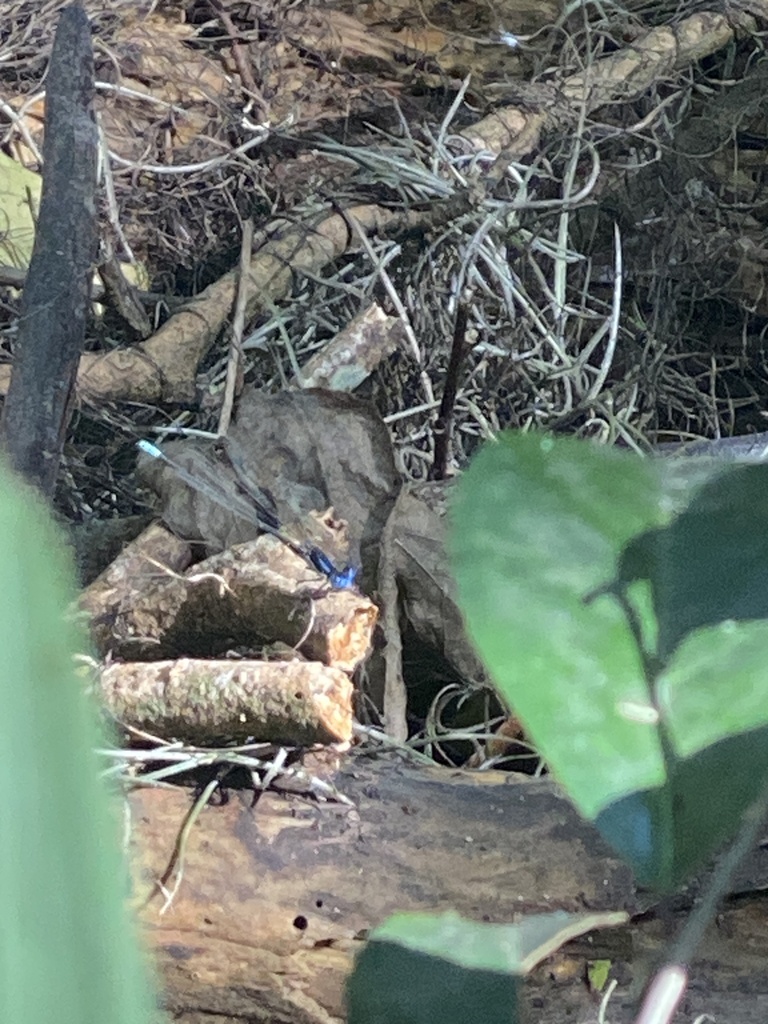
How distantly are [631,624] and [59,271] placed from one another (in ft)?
2.86

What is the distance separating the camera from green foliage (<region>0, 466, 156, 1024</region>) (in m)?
0.14

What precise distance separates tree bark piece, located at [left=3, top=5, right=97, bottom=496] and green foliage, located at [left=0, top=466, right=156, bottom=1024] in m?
0.76

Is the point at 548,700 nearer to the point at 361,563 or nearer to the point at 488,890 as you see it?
the point at 488,890

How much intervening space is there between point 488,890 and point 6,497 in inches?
24.2

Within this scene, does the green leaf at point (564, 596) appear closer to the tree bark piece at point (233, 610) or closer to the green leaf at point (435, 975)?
the green leaf at point (435, 975)

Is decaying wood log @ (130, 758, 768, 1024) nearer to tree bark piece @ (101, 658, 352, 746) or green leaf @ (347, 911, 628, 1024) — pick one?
tree bark piece @ (101, 658, 352, 746)

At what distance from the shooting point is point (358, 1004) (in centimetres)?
22

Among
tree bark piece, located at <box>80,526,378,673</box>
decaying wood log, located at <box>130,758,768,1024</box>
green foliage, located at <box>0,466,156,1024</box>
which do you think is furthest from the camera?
tree bark piece, located at <box>80,526,378,673</box>

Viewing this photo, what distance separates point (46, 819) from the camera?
0.48ft

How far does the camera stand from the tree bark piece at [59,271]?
0.90 meters

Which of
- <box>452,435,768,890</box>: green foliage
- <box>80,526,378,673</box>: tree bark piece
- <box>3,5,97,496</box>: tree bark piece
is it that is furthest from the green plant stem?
<box>3,5,97,496</box>: tree bark piece

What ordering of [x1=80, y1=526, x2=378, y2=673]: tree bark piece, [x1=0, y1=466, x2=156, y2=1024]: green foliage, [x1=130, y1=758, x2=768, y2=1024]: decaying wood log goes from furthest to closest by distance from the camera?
[x1=80, y1=526, x2=378, y2=673]: tree bark piece
[x1=130, y1=758, x2=768, y2=1024]: decaying wood log
[x1=0, y1=466, x2=156, y2=1024]: green foliage

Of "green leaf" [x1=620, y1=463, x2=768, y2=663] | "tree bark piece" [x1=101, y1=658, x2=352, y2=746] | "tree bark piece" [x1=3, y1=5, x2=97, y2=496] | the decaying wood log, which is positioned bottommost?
the decaying wood log

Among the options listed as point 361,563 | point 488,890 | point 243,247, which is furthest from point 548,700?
point 243,247
